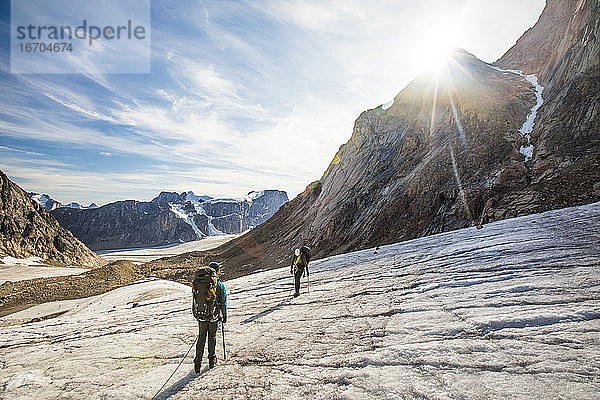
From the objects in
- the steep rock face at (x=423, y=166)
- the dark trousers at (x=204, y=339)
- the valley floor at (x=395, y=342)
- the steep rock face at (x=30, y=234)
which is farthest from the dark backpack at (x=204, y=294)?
the steep rock face at (x=30, y=234)

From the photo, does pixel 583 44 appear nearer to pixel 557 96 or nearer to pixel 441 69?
pixel 557 96

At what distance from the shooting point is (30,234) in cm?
6769

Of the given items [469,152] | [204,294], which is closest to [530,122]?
[469,152]

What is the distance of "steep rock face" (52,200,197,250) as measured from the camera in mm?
156500

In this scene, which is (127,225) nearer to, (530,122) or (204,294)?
(530,122)

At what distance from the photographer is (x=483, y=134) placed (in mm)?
27578

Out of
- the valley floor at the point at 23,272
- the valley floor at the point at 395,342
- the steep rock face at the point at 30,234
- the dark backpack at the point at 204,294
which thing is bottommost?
the valley floor at the point at 23,272

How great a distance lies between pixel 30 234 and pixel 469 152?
93.2m

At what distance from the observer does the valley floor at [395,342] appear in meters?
3.66

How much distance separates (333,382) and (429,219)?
23071 mm

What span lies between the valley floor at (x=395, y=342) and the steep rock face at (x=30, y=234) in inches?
2979

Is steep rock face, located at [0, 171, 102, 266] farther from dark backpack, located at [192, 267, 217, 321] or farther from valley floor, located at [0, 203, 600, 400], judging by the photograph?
dark backpack, located at [192, 267, 217, 321]

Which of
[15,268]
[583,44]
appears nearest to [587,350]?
[583,44]

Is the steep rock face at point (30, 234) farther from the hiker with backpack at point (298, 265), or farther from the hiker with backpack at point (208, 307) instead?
the hiker with backpack at point (208, 307)
